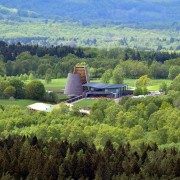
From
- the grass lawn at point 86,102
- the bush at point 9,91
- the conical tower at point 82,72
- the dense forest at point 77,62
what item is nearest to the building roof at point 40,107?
the grass lawn at point 86,102

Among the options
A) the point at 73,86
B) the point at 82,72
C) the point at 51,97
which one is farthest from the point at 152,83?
the point at 51,97

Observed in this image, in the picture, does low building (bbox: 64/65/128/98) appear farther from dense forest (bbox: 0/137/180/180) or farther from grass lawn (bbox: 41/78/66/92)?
dense forest (bbox: 0/137/180/180)

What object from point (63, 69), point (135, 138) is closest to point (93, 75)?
point (63, 69)

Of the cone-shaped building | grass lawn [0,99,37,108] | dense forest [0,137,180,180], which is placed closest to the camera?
dense forest [0,137,180,180]

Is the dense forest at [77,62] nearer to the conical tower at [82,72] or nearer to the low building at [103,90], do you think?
the conical tower at [82,72]

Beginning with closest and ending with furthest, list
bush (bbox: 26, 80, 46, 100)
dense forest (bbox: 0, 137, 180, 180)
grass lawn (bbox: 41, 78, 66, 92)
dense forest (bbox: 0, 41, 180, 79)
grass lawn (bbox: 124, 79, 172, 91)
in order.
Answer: dense forest (bbox: 0, 137, 180, 180) < bush (bbox: 26, 80, 46, 100) < grass lawn (bbox: 41, 78, 66, 92) < grass lawn (bbox: 124, 79, 172, 91) < dense forest (bbox: 0, 41, 180, 79)

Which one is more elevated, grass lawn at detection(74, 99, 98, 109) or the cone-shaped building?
the cone-shaped building

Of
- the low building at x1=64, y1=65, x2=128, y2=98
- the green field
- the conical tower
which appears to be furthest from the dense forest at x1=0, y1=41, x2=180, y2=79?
the low building at x1=64, y1=65, x2=128, y2=98
